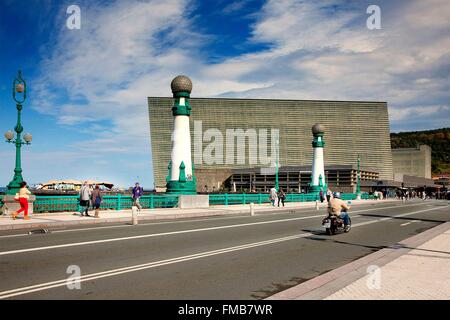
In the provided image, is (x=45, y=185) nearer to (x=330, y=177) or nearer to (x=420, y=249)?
(x=330, y=177)

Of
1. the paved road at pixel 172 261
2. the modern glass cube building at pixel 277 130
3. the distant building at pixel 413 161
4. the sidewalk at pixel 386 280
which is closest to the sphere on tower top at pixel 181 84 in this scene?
the paved road at pixel 172 261

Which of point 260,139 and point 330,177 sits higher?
point 260,139

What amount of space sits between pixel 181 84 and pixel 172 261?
2599cm

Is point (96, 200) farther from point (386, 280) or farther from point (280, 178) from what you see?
point (280, 178)

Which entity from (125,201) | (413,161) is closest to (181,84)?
(125,201)

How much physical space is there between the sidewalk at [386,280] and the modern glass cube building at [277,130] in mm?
119787

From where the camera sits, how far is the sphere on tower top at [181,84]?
34.2m

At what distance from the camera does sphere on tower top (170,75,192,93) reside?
34250mm

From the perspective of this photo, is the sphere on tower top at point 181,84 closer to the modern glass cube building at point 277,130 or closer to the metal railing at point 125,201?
the metal railing at point 125,201

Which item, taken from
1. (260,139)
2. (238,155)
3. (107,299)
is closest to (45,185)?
(238,155)
